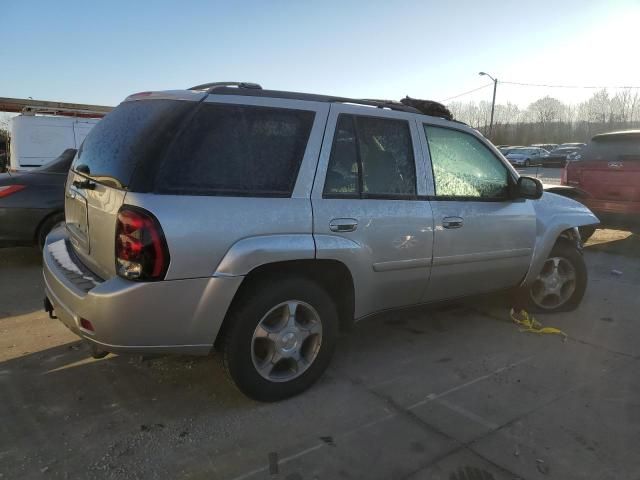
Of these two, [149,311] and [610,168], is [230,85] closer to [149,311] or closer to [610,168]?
[149,311]

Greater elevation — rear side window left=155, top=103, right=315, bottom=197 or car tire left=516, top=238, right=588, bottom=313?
rear side window left=155, top=103, right=315, bottom=197

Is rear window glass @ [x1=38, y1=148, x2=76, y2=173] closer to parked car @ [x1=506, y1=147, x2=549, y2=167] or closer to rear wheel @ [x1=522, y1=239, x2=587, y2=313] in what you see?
rear wheel @ [x1=522, y1=239, x2=587, y2=313]

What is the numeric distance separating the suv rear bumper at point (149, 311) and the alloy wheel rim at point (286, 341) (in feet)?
1.04

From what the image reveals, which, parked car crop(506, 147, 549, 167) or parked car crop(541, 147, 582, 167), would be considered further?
parked car crop(506, 147, 549, 167)

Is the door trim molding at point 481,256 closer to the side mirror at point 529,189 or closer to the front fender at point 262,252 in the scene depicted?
the side mirror at point 529,189

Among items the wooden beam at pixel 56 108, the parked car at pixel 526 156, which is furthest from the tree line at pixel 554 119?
the wooden beam at pixel 56 108

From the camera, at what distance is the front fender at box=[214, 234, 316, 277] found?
2798 mm

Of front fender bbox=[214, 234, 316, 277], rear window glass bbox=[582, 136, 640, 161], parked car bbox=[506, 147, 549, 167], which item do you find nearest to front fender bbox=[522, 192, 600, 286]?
front fender bbox=[214, 234, 316, 277]

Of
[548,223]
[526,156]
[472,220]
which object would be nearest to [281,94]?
[472,220]

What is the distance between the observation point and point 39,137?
12336 mm

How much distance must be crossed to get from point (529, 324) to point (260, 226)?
115 inches

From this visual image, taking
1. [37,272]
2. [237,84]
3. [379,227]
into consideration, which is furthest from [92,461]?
[37,272]

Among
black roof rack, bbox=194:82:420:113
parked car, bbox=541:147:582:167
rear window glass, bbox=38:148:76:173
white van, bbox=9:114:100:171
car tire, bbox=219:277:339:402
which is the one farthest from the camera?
parked car, bbox=541:147:582:167

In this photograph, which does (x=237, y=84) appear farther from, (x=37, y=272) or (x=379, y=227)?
(x=37, y=272)
